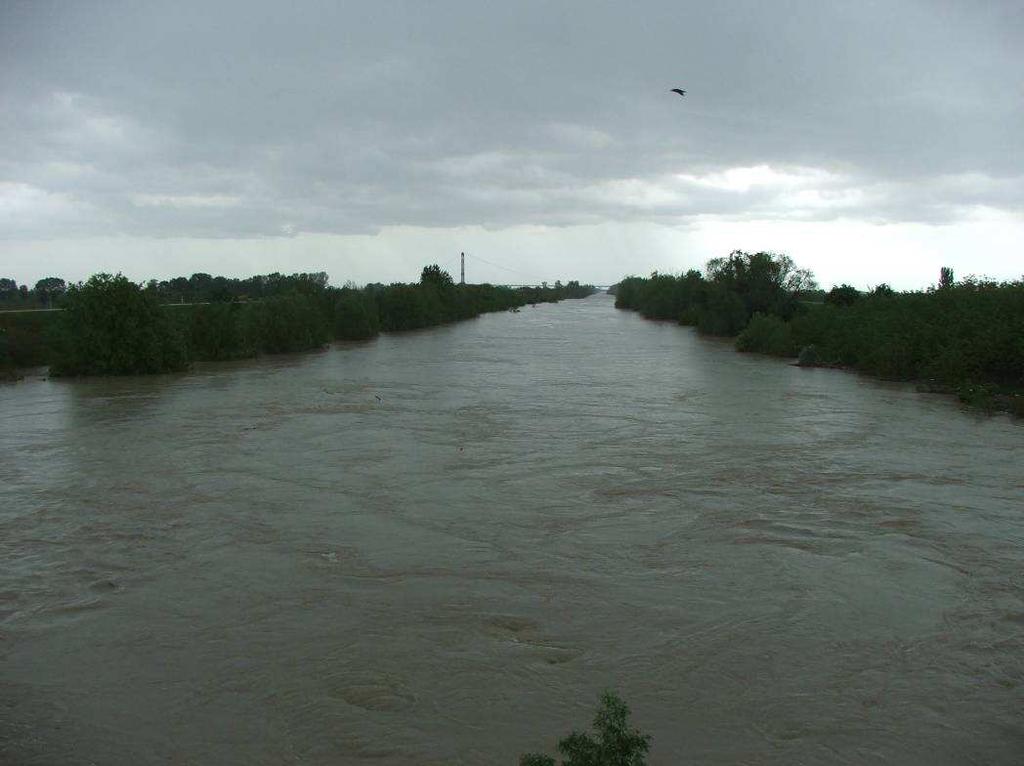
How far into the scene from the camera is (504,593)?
289 inches

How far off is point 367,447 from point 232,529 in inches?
188

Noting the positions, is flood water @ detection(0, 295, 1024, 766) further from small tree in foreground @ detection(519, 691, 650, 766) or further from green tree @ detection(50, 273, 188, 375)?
green tree @ detection(50, 273, 188, 375)

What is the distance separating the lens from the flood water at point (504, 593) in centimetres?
522

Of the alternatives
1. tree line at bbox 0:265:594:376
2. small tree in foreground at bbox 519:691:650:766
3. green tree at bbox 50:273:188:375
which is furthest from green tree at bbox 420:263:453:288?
small tree in foreground at bbox 519:691:650:766

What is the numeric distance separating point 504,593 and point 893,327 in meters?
21.7

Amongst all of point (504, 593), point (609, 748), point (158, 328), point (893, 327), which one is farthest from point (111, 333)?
point (609, 748)

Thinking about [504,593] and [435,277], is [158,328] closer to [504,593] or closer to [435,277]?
[504,593]

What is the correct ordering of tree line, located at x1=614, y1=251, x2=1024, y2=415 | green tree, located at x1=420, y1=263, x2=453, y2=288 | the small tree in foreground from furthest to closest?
green tree, located at x1=420, y1=263, x2=453, y2=288 → tree line, located at x1=614, y1=251, x2=1024, y2=415 → the small tree in foreground

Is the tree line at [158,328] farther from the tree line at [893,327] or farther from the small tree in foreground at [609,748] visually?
the small tree in foreground at [609,748]

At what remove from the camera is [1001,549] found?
8555 mm

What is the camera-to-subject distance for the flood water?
5.22 m

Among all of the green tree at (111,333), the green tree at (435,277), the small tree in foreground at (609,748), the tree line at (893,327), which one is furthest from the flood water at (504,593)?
the green tree at (435,277)

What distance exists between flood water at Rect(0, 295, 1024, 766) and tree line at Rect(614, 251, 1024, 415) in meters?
5.64

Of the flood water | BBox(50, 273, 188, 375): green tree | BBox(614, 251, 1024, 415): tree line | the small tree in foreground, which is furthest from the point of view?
BBox(50, 273, 188, 375): green tree
